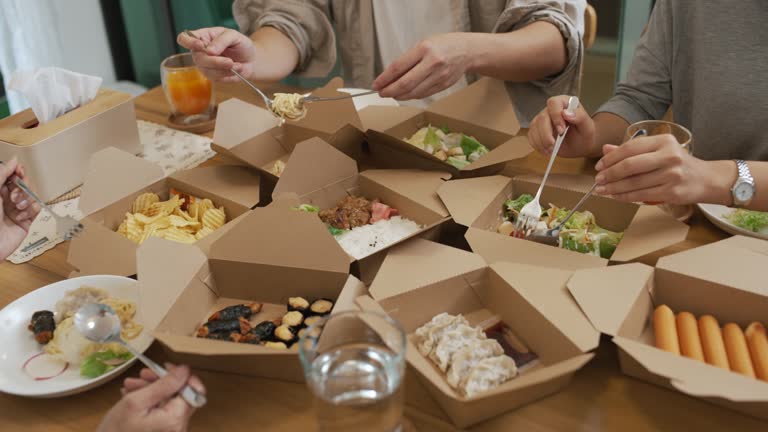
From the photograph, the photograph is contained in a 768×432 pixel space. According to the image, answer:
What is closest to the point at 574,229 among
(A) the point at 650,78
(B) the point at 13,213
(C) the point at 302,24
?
(A) the point at 650,78

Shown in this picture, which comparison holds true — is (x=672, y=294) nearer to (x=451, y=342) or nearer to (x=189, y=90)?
(x=451, y=342)

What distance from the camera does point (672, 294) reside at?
3.55 ft

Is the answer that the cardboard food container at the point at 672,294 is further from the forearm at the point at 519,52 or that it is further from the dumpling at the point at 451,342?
the forearm at the point at 519,52

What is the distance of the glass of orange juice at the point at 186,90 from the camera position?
1.89m

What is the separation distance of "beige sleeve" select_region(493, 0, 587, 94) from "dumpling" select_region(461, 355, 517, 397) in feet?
3.91

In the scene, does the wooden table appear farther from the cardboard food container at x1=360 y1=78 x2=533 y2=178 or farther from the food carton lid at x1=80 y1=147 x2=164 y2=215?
the cardboard food container at x1=360 y1=78 x2=533 y2=178

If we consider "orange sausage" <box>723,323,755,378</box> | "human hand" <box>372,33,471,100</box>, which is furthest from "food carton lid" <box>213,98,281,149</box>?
"orange sausage" <box>723,323,755,378</box>

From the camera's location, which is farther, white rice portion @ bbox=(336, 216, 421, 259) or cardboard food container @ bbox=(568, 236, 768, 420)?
white rice portion @ bbox=(336, 216, 421, 259)

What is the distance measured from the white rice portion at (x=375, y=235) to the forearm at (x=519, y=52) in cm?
56

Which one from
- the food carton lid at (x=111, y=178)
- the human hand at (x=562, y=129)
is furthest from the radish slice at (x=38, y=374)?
the human hand at (x=562, y=129)

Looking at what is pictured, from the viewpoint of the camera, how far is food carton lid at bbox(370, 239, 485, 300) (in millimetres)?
1067

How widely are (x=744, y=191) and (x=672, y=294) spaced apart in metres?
0.33

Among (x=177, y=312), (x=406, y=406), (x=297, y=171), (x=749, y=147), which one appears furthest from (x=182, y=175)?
(x=749, y=147)

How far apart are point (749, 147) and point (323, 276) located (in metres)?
1.16
